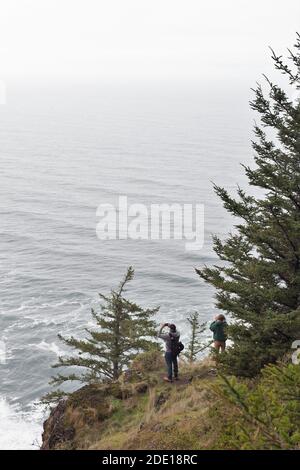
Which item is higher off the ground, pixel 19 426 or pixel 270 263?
pixel 270 263

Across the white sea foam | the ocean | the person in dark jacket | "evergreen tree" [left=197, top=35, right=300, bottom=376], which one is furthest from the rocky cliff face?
the ocean

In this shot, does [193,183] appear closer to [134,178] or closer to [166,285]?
[134,178]

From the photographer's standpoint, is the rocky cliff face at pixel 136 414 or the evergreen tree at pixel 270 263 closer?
the rocky cliff face at pixel 136 414

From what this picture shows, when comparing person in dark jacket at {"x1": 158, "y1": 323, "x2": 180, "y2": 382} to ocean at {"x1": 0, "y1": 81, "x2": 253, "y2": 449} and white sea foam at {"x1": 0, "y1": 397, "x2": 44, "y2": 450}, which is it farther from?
ocean at {"x1": 0, "y1": 81, "x2": 253, "y2": 449}

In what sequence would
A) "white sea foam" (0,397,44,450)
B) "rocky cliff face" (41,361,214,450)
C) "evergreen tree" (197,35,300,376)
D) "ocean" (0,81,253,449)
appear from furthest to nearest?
"ocean" (0,81,253,449) < "white sea foam" (0,397,44,450) < "evergreen tree" (197,35,300,376) < "rocky cliff face" (41,361,214,450)

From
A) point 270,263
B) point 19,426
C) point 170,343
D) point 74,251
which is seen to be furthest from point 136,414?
point 74,251

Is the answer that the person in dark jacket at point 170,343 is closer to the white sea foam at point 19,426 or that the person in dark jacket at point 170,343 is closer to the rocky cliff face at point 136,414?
the rocky cliff face at point 136,414

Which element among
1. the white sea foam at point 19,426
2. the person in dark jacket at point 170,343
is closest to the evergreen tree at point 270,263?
the person in dark jacket at point 170,343

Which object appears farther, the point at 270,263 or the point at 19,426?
the point at 19,426

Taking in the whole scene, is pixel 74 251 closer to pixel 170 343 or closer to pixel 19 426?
pixel 19 426

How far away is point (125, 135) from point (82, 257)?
122m

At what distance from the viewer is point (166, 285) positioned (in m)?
59.3

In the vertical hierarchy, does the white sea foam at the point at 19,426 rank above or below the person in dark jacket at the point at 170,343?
below

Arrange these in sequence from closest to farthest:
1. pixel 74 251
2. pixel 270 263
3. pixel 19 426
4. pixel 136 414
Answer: pixel 270 263
pixel 136 414
pixel 19 426
pixel 74 251
